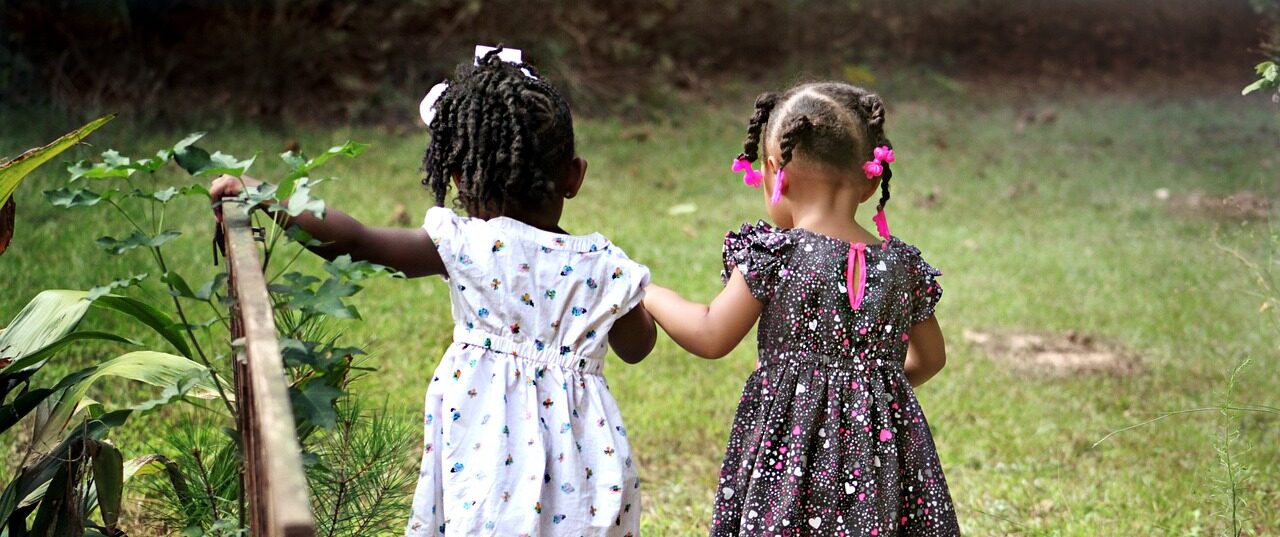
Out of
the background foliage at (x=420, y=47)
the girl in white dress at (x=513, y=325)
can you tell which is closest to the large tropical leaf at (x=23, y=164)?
the girl in white dress at (x=513, y=325)

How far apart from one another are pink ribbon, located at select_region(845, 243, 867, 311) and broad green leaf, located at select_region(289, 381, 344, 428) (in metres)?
1.05

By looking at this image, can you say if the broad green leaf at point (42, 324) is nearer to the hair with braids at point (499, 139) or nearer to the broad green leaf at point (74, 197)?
the broad green leaf at point (74, 197)

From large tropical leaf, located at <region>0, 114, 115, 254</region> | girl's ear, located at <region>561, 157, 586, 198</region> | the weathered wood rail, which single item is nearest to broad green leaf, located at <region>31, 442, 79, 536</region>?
the weathered wood rail

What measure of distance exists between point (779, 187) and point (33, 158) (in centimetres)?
140

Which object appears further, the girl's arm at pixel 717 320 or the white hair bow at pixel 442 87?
the girl's arm at pixel 717 320

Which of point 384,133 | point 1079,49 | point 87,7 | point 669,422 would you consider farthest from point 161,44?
point 1079,49

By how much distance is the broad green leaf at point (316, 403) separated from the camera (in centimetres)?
190

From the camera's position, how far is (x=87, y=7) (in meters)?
7.66

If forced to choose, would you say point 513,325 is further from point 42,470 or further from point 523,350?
point 42,470

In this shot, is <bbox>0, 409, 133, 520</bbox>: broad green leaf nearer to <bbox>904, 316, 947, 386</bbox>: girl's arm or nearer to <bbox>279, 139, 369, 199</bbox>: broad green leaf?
<bbox>279, 139, 369, 199</bbox>: broad green leaf

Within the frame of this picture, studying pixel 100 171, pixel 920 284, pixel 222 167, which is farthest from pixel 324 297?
pixel 920 284

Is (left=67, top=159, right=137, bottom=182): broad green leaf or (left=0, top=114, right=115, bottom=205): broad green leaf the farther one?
(left=0, top=114, right=115, bottom=205): broad green leaf

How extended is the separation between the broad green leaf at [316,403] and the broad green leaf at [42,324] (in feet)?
2.38

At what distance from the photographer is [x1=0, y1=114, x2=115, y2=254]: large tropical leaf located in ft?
7.60
